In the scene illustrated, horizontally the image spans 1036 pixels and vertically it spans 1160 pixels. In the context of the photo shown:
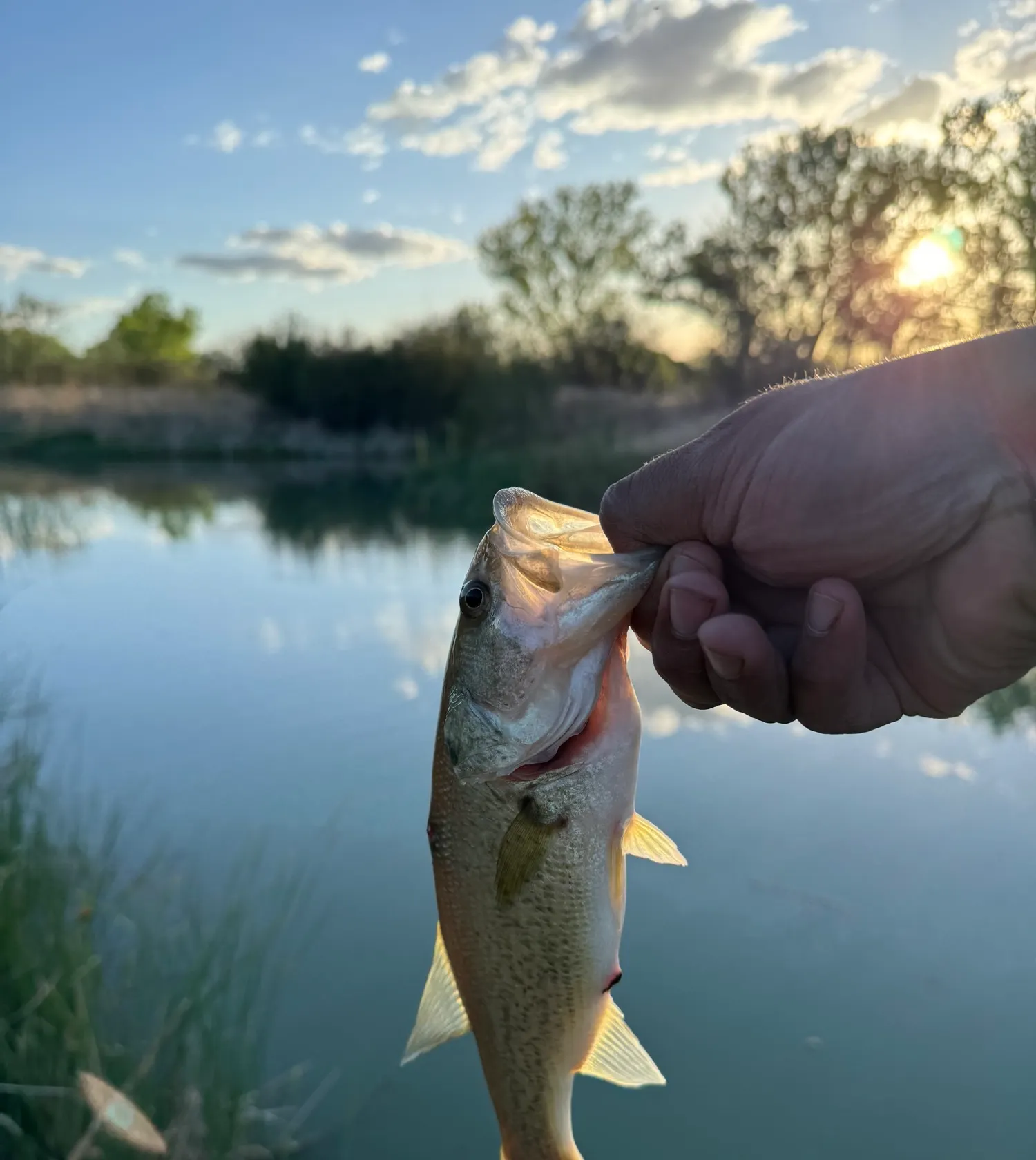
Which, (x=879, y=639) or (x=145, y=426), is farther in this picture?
(x=145, y=426)

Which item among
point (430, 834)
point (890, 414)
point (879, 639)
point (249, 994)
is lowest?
point (249, 994)

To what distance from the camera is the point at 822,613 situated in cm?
182

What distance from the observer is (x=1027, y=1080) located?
13.5 ft

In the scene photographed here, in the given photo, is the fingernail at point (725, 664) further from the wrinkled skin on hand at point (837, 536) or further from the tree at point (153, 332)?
the tree at point (153, 332)

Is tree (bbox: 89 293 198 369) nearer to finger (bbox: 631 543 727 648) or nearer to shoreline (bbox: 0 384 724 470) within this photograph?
shoreline (bbox: 0 384 724 470)

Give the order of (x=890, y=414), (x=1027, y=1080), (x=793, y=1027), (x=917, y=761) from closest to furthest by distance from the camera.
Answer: (x=890, y=414) < (x=1027, y=1080) < (x=793, y=1027) < (x=917, y=761)

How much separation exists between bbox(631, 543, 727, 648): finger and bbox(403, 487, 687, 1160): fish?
57 mm

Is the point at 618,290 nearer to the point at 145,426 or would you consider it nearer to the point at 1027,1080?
the point at 145,426

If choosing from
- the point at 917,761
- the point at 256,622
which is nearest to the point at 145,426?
the point at 256,622

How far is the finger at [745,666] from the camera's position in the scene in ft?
5.92

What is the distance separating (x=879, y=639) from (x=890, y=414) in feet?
1.83

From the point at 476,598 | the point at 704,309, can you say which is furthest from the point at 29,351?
the point at 476,598

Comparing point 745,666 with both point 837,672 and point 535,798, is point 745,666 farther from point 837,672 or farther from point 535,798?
point 535,798

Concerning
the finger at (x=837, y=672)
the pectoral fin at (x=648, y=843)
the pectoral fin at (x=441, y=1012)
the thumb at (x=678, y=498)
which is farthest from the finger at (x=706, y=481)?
the pectoral fin at (x=441, y=1012)
